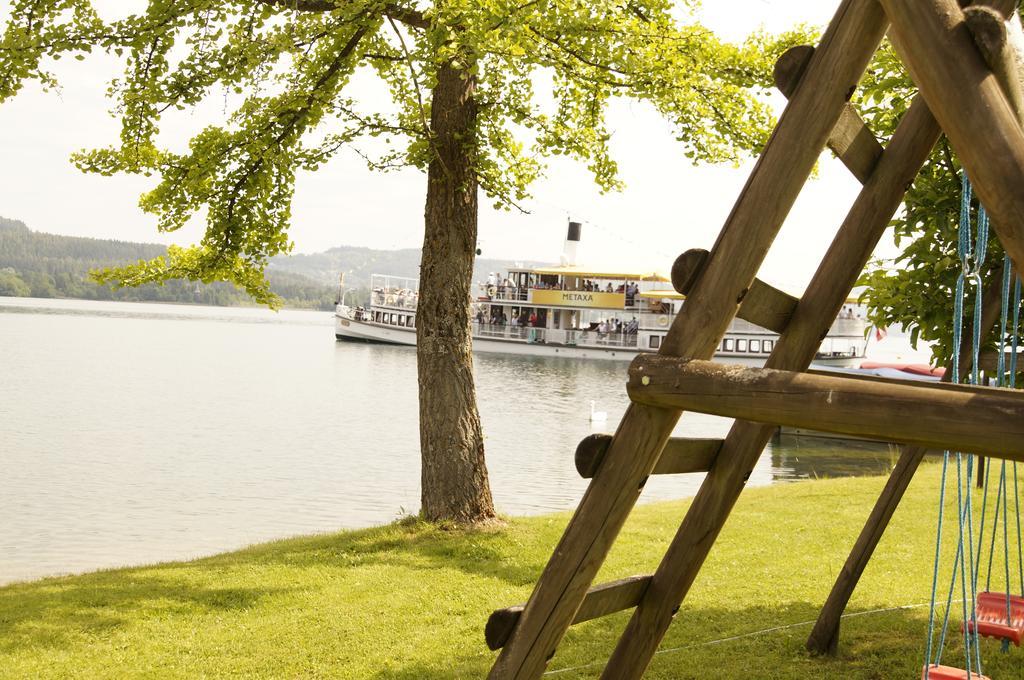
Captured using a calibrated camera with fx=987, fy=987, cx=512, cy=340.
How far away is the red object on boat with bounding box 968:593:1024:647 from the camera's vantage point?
15.4 feet

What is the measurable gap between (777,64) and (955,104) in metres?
0.70

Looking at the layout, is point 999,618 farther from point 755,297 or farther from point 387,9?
point 387,9

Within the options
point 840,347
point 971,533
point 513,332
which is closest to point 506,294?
point 513,332

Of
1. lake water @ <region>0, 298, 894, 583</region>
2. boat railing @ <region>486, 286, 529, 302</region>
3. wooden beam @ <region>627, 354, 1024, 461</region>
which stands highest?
boat railing @ <region>486, 286, 529, 302</region>

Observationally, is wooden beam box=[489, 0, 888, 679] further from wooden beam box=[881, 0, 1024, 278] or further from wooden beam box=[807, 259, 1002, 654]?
wooden beam box=[807, 259, 1002, 654]

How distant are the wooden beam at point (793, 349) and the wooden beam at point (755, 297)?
0.24ft

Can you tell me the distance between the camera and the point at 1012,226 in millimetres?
2432

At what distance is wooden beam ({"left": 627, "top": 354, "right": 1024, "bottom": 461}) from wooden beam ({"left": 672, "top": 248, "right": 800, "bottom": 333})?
9.3 inches

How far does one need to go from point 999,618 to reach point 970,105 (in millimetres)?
3377

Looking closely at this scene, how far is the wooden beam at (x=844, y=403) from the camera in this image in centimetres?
251

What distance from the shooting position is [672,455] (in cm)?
349

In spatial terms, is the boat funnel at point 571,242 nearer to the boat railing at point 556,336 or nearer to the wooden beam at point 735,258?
the boat railing at point 556,336

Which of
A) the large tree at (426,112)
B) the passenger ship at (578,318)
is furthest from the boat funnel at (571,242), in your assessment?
the large tree at (426,112)

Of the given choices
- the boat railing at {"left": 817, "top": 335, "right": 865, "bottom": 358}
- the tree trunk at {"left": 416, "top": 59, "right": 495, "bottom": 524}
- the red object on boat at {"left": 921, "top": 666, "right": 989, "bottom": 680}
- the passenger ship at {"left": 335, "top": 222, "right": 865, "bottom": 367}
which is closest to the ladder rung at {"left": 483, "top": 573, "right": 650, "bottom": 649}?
the red object on boat at {"left": 921, "top": 666, "right": 989, "bottom": 680}
